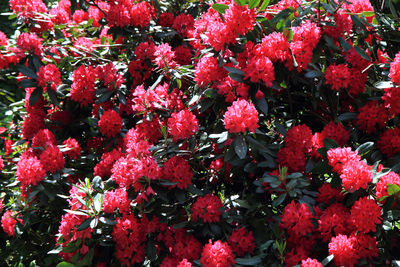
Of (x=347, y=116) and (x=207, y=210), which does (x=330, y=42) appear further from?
(x=207, y=210)

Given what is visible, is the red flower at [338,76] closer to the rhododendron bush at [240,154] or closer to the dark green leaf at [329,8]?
the rhododendron bush at [240,154]

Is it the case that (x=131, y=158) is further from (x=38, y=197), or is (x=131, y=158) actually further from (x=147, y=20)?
(x=147, y=20)

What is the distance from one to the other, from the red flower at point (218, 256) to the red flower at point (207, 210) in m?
0.21

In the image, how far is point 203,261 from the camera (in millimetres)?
1932

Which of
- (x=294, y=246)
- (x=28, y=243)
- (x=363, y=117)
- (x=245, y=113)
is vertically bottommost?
(x=28, y=243)

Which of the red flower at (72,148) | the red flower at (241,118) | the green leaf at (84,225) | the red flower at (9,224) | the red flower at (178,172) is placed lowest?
the red flower at (9,224)

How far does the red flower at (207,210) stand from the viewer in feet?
6.97

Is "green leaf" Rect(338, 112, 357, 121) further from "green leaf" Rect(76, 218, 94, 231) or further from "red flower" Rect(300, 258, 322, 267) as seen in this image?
"green leaf" Rect(76, 218, 94, 231)

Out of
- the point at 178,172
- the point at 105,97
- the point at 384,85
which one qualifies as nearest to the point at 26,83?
the point at 105,97

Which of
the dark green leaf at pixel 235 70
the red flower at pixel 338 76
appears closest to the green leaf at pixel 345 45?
the red flower at pixel 338 76

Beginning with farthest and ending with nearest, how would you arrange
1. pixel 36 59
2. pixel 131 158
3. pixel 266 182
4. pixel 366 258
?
pixel 36 59, pixel 131 158, pixel 266 182, pixel 366 258

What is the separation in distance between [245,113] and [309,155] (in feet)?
1.73

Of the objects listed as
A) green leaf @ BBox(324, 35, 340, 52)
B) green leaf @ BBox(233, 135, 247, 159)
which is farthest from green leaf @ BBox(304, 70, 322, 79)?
green leaf @ BBox(233, 135, 247, 159)

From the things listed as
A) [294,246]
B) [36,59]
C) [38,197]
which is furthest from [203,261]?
[36,59]
